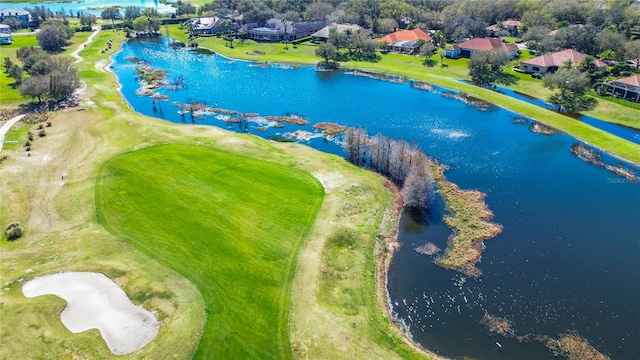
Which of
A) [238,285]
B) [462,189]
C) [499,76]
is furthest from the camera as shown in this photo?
[499,76]

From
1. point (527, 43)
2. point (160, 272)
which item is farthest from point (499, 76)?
point (160, 272)

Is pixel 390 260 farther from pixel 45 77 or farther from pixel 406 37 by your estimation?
pixel 406 37

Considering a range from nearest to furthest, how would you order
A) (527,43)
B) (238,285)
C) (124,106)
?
(238,285)
(124,106)
(527,43)

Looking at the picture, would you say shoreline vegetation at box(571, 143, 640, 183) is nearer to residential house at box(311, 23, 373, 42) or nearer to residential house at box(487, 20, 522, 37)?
residential house at box(311, 23, 373, 42)

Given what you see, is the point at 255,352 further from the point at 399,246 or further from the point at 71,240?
the point at 71,240

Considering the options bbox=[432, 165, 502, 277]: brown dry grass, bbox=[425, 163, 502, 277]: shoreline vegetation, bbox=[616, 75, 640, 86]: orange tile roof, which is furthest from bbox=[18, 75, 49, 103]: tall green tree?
bbox=[616, 75, 640, 86]: orange tile roof

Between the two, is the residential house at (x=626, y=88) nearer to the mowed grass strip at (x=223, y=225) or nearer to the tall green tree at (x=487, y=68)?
the tall green tree at (x=487, y=68)

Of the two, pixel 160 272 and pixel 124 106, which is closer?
pixel 160 272

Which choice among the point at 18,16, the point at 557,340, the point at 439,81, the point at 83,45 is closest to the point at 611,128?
the point at 439,81
